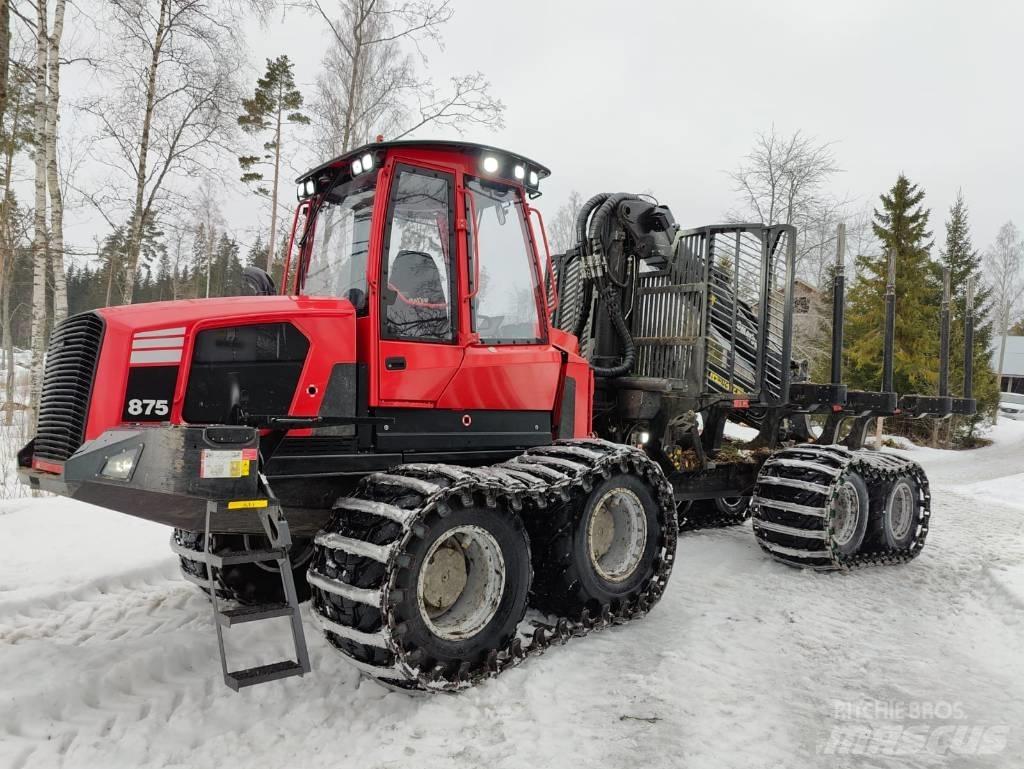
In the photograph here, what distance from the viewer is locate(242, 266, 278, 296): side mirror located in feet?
15.1

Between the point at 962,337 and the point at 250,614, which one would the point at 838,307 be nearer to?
the point at 250,614

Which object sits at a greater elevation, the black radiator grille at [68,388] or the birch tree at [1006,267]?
the birch tree at [1006,267]

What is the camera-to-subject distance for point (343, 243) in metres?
4.40

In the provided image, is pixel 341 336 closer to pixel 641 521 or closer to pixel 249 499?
pixel 249 499

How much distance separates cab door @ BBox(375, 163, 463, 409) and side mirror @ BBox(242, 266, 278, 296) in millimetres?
1006

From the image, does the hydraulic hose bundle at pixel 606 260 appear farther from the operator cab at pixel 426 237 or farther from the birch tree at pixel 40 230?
the birch tree at pixel 40 230

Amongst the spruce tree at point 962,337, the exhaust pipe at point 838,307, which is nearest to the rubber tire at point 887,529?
the exhaust pipe at point 838,307

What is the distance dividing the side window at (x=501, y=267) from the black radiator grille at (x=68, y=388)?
2072mm

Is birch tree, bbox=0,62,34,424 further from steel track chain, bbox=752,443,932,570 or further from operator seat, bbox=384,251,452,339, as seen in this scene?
steel track chain, bbox=752,443,932,570

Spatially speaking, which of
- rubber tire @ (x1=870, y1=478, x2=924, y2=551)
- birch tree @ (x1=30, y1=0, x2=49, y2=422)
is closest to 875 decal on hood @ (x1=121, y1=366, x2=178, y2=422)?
rubber tire @ (x1=870, y1=478, x2=924, y2=551)

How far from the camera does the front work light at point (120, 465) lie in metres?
3.15

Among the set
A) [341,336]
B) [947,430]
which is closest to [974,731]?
[341,336]

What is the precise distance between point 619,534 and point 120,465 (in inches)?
126

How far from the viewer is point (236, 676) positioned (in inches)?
121
